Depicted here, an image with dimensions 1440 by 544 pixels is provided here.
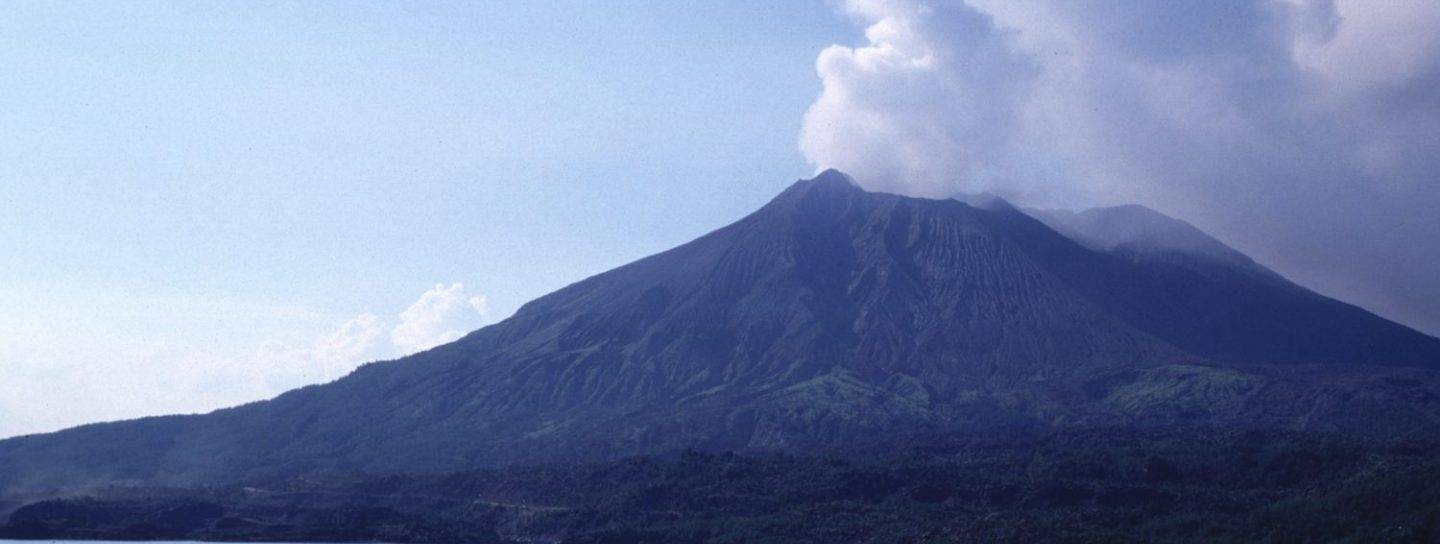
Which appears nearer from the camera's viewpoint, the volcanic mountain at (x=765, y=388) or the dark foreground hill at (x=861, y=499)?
the dark foreground hill at (x=861, y=499)

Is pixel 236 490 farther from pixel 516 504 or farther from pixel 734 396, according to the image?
pixel 734 396

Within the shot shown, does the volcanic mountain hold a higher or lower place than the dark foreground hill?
higher

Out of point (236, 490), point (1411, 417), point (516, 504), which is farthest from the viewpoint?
point (1411, 417)

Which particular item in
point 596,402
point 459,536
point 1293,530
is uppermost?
point 596,402

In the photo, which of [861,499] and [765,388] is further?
[765,388]

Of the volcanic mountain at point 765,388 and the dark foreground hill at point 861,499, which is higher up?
the volcanic mountain at point 765,388

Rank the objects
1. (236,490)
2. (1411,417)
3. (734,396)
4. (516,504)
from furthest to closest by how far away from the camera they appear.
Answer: (734,396)
(1411,417)
(236,490)
(516,504)

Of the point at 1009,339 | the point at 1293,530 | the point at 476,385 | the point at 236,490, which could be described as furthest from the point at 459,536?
the point at 1009,339

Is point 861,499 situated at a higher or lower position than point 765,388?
lower
